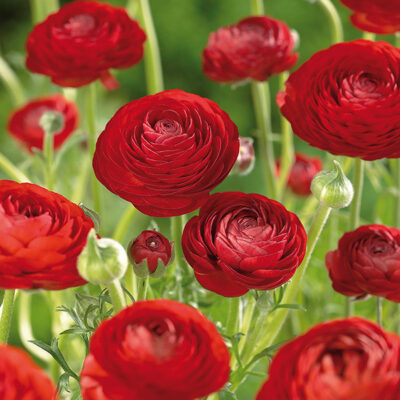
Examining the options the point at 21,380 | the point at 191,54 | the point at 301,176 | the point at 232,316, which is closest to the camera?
the point at 21,380

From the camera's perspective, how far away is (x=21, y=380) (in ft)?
0.50

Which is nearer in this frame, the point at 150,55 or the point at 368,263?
the point at 368,263

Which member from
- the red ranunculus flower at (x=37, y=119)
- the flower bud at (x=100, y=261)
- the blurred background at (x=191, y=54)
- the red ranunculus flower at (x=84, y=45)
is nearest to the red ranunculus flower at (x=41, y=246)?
the flower bud at (x=100, y=261)

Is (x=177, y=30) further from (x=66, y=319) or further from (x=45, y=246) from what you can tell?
(x=45, y=246)

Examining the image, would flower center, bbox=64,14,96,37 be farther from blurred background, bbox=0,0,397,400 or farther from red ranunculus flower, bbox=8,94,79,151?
blurred background, bbox=0,0,397,400

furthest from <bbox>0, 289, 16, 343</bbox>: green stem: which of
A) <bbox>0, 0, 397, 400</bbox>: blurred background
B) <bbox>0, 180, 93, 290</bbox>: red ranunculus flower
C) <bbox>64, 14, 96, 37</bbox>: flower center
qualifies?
<bbox>0, 0, 397, 400</bbox>: blurred background

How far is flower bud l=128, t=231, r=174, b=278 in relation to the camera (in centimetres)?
22

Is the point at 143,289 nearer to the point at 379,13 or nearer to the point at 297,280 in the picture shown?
the point at 297,280

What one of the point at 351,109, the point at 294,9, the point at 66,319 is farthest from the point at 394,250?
the point at 294,9

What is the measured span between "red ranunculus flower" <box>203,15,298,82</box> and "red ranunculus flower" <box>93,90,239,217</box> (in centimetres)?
9

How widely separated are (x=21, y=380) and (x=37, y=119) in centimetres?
30

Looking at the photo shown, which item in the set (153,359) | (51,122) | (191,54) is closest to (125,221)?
(51,122)

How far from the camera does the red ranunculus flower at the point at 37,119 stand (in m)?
0.43

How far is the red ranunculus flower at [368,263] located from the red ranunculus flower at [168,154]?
A: 62mm
